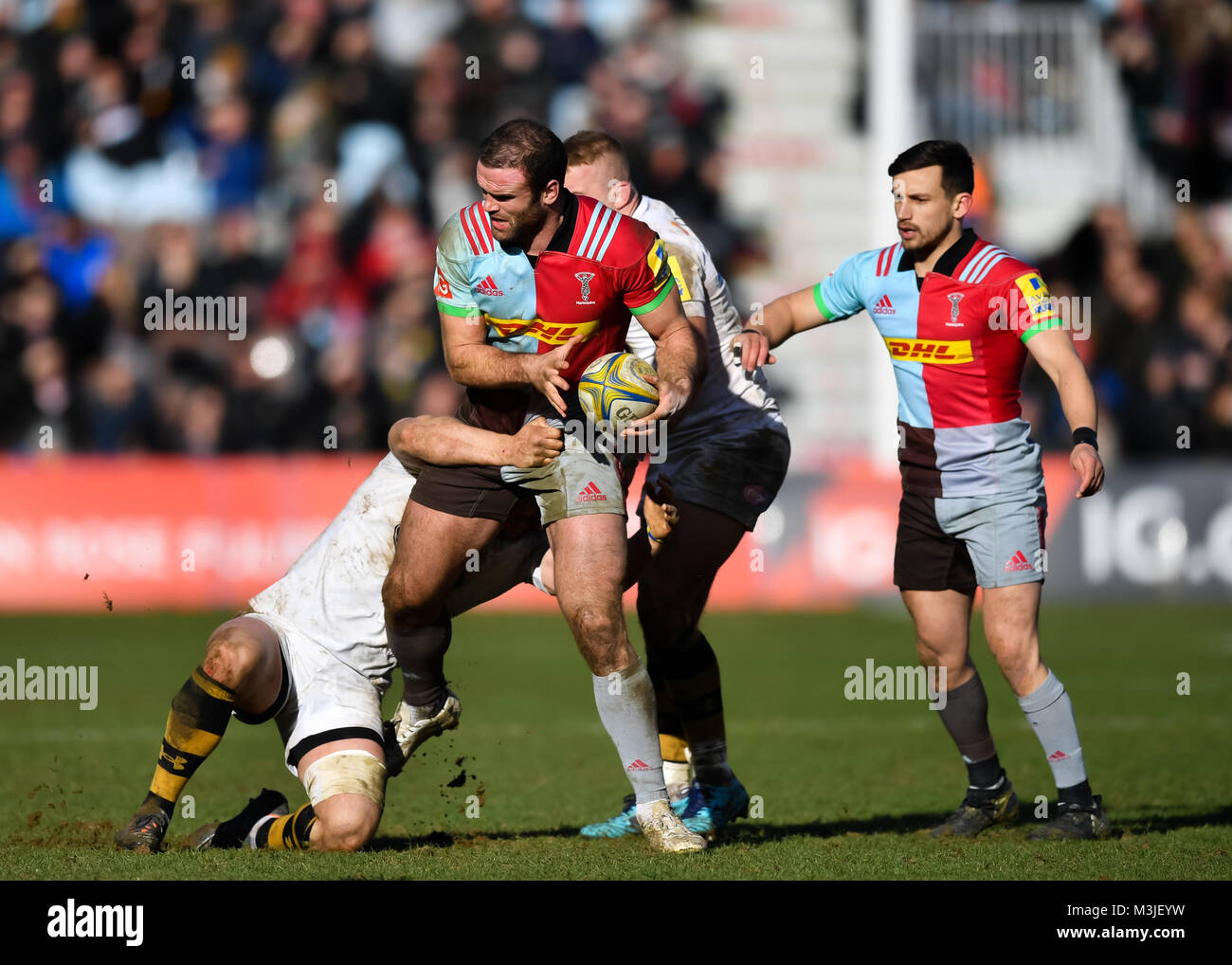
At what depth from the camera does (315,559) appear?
243 inches

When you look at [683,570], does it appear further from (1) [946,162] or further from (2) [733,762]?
(2) [733,762]

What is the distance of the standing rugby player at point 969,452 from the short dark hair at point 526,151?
4.22 feet

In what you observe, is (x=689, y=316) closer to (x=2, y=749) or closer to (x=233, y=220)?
(x=2, y=749)

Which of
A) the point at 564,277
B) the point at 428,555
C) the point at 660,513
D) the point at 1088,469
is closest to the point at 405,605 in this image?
the point at 428,555

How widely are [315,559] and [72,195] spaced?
10.9m

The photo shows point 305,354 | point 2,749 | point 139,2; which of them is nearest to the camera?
point 2,749

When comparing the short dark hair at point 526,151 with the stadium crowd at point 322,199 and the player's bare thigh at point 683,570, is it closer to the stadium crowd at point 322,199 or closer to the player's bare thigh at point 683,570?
the player's bare thigh at point 683,570

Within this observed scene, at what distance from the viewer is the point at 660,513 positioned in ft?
20.5

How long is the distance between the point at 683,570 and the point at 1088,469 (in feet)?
5.42

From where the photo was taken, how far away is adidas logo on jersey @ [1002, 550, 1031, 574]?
6.04 meters

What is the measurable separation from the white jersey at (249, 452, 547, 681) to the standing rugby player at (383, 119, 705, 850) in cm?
13

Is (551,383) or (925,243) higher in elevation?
(925,243)
